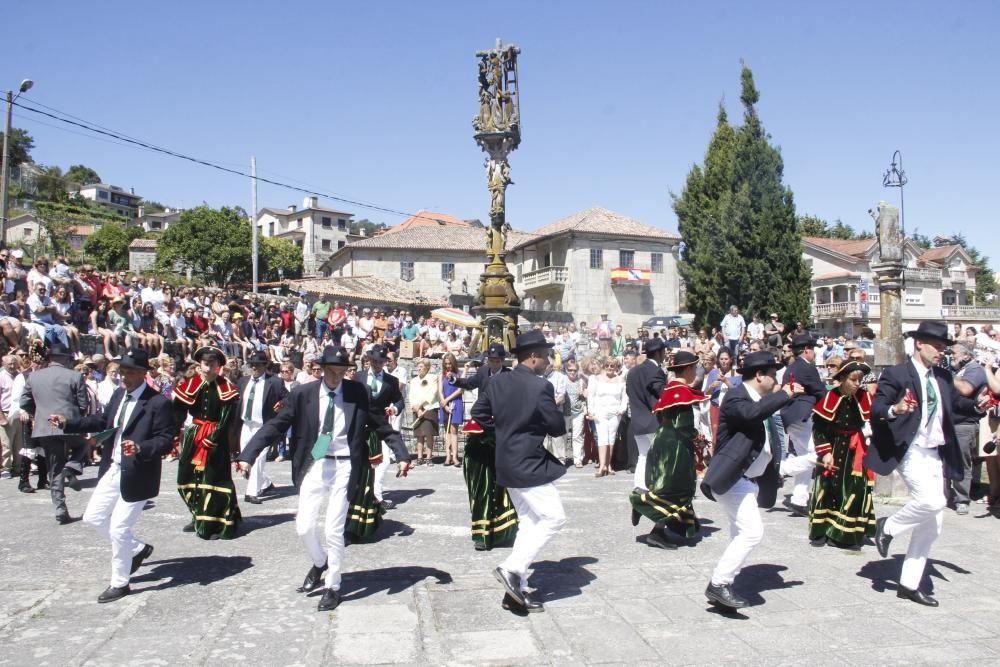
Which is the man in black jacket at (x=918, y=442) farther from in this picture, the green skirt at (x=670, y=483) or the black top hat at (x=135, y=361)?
the black top hat at (x=135, y=361)

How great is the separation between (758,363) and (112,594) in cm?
499

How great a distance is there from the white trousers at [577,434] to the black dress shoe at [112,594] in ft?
26.5

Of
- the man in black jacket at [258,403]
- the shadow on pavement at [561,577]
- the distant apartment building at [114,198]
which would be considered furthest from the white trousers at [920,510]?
the distant apartment building at [114,198]

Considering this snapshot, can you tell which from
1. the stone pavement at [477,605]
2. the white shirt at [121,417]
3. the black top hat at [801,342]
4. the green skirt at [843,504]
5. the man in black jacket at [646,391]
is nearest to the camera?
the stone pavement at [477,605]

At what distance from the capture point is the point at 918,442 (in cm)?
577

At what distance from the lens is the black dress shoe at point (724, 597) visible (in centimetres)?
526

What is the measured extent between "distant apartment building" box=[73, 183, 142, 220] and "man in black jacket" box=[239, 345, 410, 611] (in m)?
100

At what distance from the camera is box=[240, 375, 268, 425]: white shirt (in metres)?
Result: 9.89

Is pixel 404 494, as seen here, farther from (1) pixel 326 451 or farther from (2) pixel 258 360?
(1) pixel 326 451

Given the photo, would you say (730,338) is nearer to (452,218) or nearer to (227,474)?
(227,474)

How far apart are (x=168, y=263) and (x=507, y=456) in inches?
Answer: 2117

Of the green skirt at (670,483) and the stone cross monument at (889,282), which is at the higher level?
the stone cross monument at (889,282)

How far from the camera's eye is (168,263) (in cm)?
5403

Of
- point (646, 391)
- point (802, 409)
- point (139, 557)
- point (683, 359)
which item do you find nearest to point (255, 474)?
point (139, 557)
